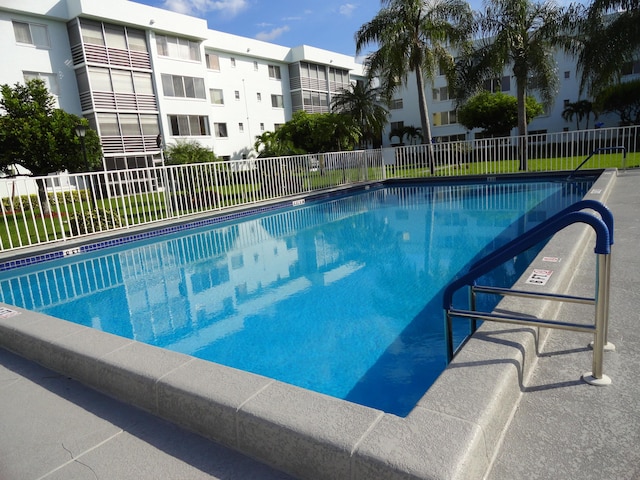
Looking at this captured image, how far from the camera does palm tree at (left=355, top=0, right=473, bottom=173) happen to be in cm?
1728

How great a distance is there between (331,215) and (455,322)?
780 cm

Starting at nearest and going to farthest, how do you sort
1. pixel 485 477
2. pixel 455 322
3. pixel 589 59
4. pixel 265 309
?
pixel 485 477 < pixel 455 322 < pixel 265 309 < pixel 589 59

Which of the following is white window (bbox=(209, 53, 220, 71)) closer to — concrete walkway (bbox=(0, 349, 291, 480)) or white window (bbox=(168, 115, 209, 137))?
white window (bbox=(168, 115, 209, 137))

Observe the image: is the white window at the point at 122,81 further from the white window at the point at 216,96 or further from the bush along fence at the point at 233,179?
the bush along fence at the point at 233,179

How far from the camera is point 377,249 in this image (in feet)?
25.0

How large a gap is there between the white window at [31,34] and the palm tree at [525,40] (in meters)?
21.0

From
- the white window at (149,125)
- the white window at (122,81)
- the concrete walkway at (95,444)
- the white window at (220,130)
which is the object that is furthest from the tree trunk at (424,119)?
the concrete walkway at (95,444)

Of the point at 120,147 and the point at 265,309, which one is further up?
the point at 120,147

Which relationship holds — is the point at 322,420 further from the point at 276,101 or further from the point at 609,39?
the point at 276,101

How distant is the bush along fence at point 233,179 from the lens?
9133 mm

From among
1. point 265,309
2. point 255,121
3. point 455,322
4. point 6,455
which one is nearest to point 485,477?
point 6,455

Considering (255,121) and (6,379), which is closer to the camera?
(6,379)

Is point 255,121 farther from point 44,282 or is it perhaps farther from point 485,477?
point 485,477

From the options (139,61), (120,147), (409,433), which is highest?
(139,61)
